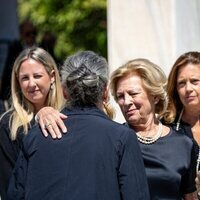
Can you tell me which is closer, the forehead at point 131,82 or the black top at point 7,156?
the forehead at point 131,82

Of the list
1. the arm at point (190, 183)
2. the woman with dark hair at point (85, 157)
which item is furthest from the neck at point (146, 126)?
the woman with dark hair at point (85, 157)

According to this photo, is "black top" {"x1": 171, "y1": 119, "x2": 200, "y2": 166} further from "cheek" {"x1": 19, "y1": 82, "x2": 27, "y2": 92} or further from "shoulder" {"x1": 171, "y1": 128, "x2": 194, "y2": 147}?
"cheek" {"x1": 19, "y1": 82, "x2": 27, "y2": 92}

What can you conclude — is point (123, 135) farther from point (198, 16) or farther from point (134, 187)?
point (198, 16)

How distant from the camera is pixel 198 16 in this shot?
5.81 m

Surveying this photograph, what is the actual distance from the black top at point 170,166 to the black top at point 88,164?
0.33 meters

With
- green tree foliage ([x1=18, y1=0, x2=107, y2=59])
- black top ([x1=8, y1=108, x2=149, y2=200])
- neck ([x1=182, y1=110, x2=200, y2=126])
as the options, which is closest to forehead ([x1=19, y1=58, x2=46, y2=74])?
neck ([x1=182, y1=110, x2=200, y2=126])

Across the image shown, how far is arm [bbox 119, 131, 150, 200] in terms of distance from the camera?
3809mm

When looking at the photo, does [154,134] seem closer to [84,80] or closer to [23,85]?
[84,80]

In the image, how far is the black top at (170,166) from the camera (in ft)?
13.7

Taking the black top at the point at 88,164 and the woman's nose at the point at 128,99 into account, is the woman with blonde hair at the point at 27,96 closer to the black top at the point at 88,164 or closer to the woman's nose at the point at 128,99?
the woman's nose at the point at 128,99

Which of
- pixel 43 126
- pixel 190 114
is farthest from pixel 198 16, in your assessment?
pixel 43 126

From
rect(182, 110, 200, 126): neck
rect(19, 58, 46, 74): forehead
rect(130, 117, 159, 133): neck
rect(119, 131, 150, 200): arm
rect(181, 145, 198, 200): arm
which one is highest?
rect(19, 58, 46, 74): forehead

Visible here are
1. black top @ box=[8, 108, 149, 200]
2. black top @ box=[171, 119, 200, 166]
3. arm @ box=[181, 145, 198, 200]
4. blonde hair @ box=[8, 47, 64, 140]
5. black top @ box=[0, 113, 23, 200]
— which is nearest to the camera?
black top @ box=[8, 108, 149, 200]

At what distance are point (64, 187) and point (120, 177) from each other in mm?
264
